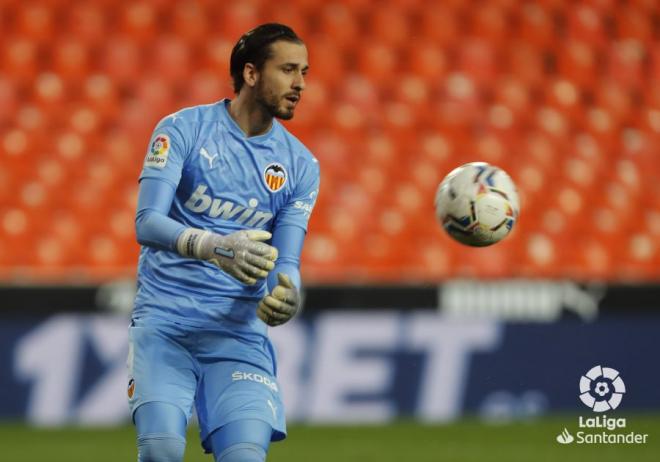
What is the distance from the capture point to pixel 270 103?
12.8 ft

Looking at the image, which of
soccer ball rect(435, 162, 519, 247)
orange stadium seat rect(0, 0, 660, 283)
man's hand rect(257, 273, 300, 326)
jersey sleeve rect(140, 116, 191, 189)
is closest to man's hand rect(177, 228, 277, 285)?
man's hand rect(257, 273, 300, 326)

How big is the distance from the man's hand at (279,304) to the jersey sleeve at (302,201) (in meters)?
0.35

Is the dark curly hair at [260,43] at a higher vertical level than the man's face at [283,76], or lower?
higher

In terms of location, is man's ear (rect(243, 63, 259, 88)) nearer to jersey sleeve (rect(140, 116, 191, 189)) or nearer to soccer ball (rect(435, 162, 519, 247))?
jersey sleeve (rect(140, 116, 191, 189))

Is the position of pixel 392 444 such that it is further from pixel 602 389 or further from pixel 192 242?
pixel 192 242

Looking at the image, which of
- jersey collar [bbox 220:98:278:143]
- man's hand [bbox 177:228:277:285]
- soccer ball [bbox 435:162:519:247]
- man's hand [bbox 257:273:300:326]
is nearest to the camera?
man's hand [bbox 177:228:277:285]

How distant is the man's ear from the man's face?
0.14ft

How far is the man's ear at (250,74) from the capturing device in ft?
12.9

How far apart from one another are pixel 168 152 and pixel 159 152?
1.2 inches

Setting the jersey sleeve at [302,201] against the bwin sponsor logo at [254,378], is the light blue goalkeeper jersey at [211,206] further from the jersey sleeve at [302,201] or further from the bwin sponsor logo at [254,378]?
the bwin sponsor logo at [254,378]

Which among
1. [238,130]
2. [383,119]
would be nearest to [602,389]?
[383,119]

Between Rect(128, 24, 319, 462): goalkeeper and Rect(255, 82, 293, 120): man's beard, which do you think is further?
Rect(255, 82, 293, 120): man's beard

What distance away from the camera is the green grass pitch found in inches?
261

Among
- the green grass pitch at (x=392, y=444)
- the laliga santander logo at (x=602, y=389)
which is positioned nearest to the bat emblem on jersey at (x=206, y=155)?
the green grass pitch at (x=392, y=444)
